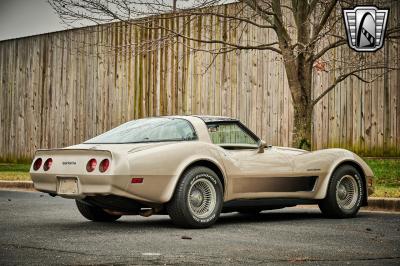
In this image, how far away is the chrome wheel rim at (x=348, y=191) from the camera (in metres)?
9.98

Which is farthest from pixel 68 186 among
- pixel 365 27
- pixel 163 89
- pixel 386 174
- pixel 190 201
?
pixel 163 89

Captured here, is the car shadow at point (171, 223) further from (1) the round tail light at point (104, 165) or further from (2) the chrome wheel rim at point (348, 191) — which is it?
(1) the round tail light at point (104, 165)

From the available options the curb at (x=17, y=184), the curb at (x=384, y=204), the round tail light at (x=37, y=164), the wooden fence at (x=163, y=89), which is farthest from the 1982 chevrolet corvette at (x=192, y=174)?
the curb at (x=17, y=184)

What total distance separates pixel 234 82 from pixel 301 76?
3562 mm

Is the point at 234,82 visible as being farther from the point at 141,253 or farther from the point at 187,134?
the point at 141,253

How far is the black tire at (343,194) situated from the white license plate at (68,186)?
3.22 meters

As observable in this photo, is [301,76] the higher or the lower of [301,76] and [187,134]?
the higher

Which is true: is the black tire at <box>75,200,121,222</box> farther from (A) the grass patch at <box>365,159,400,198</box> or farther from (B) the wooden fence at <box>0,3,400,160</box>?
(A) the grass patch at <box>365,159,400,198</box>

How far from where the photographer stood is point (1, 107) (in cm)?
2312

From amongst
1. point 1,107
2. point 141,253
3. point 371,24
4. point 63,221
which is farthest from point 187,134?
point 1,107

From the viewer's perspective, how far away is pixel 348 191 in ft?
33.0

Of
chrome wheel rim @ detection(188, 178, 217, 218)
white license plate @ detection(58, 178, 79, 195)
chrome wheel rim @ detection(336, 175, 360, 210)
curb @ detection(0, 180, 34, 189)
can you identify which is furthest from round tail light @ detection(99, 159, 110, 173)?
curb @ detection(0, 180, 34, 189)

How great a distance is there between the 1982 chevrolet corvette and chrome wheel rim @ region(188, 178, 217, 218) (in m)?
0.01

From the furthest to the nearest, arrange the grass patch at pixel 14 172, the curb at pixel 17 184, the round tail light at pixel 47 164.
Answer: the grass patch at pixel 14 172
the curb at pixel 17 184
the round tail light at pixel 47 164
